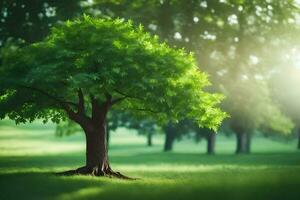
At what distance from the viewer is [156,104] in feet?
74.7

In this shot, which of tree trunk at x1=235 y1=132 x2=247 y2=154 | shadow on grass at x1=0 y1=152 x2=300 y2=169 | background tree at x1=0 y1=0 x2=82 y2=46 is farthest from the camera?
tree trunk at x1=235 y1=132 x2=247 y2=154

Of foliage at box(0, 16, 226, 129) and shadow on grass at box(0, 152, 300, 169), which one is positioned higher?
foliage at box(0, 16, 226, 129)

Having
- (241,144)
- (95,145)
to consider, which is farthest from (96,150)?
(241,144)

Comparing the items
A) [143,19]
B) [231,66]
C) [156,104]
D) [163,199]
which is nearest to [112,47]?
[156,104]

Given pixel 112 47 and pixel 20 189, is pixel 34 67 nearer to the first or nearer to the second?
pixel 112 47

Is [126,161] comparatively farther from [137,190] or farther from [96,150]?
[137,190]

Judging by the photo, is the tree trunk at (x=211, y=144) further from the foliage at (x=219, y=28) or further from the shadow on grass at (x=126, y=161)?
the foliage at (x=219, y=28)

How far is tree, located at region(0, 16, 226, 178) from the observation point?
21375 mm

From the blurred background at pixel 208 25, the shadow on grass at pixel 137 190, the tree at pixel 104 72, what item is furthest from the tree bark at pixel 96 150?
Answer: the blurred background at pixel 208 25

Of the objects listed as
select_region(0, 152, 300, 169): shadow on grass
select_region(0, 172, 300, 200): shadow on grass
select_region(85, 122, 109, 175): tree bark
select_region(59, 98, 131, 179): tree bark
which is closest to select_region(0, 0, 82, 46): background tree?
select_region(0, 152, 300, 169): shadow on grass

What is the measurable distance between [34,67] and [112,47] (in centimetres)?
365

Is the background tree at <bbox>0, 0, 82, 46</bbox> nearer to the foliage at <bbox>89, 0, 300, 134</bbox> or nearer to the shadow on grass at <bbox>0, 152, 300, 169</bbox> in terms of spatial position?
the foliage at <bbox>89, 0, 300, 134</bbox>

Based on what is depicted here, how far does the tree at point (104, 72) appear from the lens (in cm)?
2138

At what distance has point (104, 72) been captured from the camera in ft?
68.9
